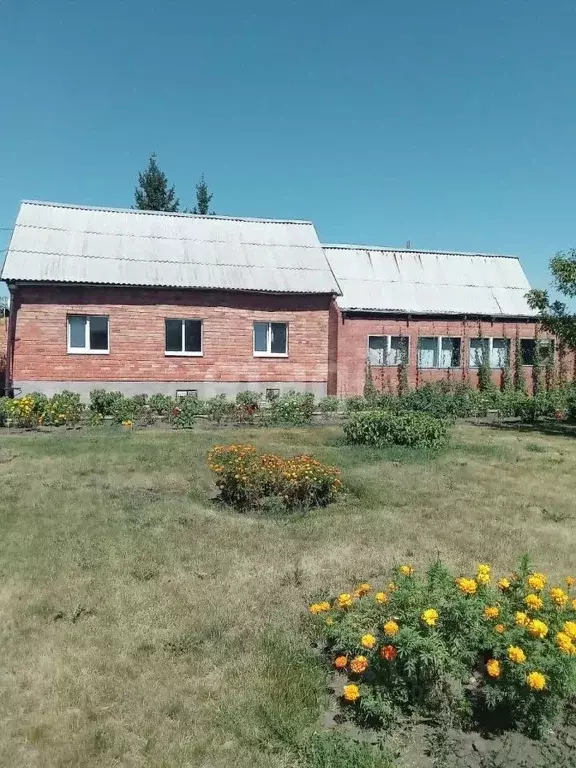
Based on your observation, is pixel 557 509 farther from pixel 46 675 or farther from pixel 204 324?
pixel 204 324

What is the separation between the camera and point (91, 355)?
17.8 meters

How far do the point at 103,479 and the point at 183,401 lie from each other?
6.67 m

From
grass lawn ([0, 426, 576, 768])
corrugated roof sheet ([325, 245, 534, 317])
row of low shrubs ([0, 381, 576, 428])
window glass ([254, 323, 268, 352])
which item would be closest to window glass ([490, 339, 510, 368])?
corrugated roof sheet ([325, 245, 534, 317])

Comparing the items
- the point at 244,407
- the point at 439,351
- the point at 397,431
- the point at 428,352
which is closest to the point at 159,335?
the point at 244,407

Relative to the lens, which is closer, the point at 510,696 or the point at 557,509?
the point at 510,696

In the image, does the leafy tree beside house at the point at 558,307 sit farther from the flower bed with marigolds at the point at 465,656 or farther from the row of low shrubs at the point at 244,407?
the flower bed with marigolds at the point at 465,656

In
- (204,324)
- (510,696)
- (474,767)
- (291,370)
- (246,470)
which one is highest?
(204,324)

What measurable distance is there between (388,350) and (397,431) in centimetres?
1003

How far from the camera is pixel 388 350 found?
70.6 feet

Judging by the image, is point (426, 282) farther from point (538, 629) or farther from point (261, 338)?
point (538, 629)

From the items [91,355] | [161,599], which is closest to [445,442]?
[161,599]

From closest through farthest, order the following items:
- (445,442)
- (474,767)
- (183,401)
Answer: (474,767) → (445,442) → (183,401)

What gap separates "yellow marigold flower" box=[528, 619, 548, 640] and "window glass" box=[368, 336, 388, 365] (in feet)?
59.5

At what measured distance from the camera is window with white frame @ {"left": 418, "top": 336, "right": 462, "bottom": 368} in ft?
72.4
